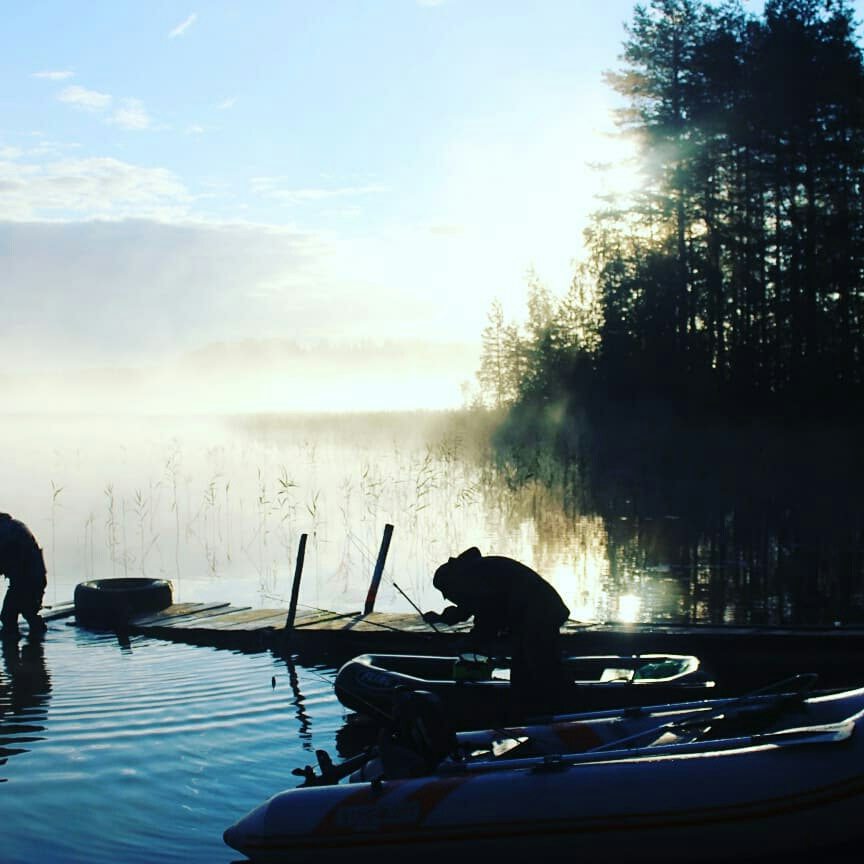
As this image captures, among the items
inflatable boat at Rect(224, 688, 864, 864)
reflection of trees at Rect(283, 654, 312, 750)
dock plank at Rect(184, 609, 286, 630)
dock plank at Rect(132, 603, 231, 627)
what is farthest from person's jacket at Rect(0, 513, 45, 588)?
inflatable boat at Rect(224, 688, 864, 864)

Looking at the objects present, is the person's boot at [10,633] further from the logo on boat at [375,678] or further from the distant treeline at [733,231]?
the distant treeline at [733,231]

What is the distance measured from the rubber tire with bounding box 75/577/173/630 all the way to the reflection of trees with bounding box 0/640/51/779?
0.90 m

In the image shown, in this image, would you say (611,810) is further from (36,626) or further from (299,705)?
(36,626)

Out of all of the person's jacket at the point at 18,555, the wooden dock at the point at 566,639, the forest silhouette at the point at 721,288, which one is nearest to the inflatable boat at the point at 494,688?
the wooden dock at the point at 566,639

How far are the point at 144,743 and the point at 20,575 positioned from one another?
4753 millimetres

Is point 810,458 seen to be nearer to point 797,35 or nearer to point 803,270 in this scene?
point 803,270

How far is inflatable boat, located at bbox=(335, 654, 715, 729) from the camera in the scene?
26.8 feet

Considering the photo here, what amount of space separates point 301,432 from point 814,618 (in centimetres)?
3127

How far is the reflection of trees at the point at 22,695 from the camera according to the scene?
8.41 metres

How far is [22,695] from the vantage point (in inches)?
380

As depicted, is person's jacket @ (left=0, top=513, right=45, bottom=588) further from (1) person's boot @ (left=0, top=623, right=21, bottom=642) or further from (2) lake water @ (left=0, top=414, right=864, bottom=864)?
(2) lake water @ (left=0, top=414, right=864, bottom=864)

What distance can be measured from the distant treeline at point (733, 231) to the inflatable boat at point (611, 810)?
22.2 metres

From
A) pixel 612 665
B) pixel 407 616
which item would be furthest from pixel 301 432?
pixel 612 665

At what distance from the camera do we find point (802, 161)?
1121 inches
